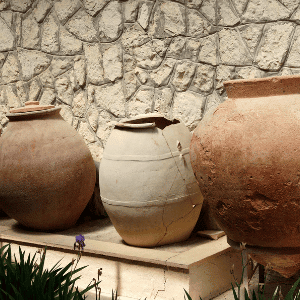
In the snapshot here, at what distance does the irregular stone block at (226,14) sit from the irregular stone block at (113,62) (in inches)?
42.4

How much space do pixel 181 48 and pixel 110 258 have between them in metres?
1.87

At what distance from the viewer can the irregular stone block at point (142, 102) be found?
13.6 ft

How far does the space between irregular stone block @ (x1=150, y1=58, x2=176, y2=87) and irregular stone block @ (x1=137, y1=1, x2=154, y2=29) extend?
399 mm

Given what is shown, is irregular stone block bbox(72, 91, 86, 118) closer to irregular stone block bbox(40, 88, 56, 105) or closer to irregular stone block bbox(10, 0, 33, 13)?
irregular stone block bbox(40, 88, 56, 105)

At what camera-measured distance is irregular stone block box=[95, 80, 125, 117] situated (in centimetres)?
437

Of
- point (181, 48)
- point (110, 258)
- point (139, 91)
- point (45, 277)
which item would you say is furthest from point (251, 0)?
point (45, 277)

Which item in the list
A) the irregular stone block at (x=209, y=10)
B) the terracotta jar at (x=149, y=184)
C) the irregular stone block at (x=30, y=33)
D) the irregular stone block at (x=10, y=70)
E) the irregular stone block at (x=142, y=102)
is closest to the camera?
the terracotta jar at (x=149, y=184)

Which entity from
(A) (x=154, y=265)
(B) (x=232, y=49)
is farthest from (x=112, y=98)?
(A) (x=154, y=265)

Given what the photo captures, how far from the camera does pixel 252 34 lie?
3.54 metres

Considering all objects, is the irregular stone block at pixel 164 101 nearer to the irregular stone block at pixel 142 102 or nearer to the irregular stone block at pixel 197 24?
the irregular stone block at pixel 142 102

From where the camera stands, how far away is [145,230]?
10.3ft

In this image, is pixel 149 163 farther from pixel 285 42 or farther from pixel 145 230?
pixel 285 42

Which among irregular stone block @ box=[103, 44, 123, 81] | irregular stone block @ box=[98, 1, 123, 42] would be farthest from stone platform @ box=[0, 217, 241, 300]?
irregular stone block @ box=[98, 1, 123, 42]

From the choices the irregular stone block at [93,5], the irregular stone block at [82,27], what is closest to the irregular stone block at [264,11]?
the irregular stone block at [93,5]
